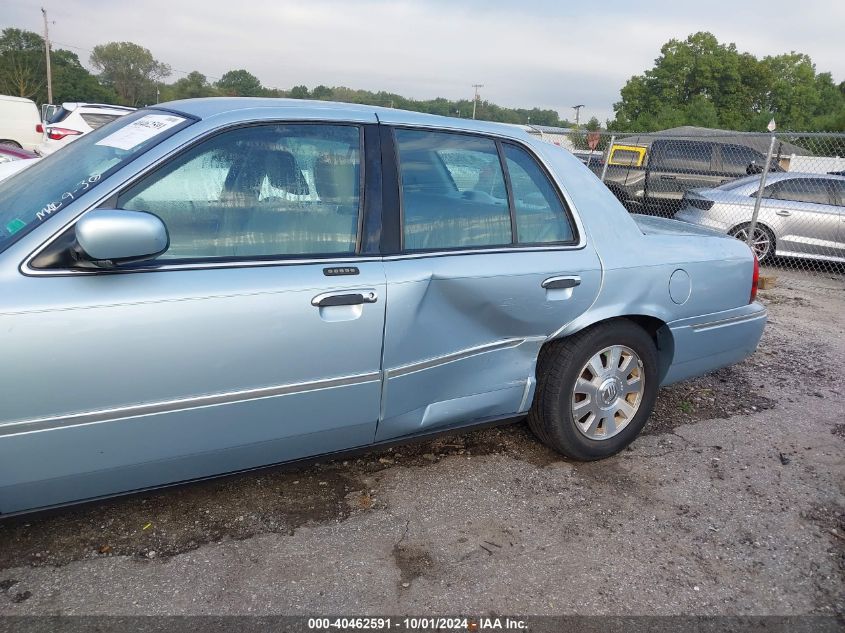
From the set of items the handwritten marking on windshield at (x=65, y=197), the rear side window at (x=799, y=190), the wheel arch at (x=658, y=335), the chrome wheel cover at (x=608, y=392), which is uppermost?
the handwritten marking on windshield at (x=65, y=197)

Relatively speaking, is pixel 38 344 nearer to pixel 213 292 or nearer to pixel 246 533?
pixel 213 292

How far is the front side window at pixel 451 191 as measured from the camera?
2.82 m

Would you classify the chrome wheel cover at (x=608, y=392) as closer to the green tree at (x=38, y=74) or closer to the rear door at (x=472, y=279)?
the rear door at (x=472, y=279)

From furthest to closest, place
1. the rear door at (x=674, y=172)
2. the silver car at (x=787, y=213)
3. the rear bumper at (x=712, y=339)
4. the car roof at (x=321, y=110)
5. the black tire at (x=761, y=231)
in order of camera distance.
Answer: the rear door at (x=674, y=172) → the black tire at (x=761, y=231) → the silver car at (x=787, y=213) → the rear bumper at (x=712, y=339) → the car roof at (x=321, y=110)

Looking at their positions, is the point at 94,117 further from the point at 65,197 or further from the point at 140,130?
the point at 65,197

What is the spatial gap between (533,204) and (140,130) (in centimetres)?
171

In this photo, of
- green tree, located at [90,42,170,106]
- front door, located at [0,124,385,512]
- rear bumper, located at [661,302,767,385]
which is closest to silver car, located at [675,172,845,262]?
rear bumper, located at [661,302,767,385]

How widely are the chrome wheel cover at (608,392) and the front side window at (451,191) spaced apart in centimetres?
82

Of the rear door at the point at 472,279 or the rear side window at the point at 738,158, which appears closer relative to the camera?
the rear door at the point at 472,279

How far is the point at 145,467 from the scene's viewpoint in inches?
91.6

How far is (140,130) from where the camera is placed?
258 cm

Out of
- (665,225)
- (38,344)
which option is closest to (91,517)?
(38,344)

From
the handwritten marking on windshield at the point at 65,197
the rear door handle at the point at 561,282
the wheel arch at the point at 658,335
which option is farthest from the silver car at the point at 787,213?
the handwritten marking on windshield at the point at 65,197

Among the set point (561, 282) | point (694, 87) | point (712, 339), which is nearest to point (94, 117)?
point (561, 282)
